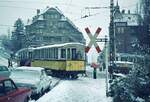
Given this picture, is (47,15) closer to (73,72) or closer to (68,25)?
(68,25)

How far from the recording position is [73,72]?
35.8 metres

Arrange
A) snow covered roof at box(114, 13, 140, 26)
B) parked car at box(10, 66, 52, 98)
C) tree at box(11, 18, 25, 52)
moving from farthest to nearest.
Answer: snow covered roof at box(114, 13, 140, 26) → tree at box(11, 18, 25, 52) → parked car at box(10, 66, 52, 98)

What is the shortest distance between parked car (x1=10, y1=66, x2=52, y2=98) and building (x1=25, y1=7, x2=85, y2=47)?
66.8 m

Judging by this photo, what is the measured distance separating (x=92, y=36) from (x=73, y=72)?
20.6 m

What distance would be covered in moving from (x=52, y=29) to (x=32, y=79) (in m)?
69.7

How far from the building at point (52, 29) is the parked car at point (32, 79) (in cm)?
6681

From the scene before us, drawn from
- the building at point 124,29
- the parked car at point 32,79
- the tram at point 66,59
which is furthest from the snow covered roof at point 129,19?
the parked car at point 32,79

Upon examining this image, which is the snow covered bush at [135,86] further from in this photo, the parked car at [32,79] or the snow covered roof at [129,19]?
the snow covered roof at [129,19]

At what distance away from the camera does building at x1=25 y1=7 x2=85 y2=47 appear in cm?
8906

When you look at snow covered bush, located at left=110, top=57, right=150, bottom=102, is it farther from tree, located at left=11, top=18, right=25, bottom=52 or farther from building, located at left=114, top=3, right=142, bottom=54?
building, located at left=114, top=3, right=142, bottom=54

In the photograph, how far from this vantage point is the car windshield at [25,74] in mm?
19922

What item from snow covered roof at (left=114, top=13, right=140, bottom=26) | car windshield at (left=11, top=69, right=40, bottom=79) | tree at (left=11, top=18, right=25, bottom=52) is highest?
snow covered roof at (left=114, top=13, right=140, bottom=26)

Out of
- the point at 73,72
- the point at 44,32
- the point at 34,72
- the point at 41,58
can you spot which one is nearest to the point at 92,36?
the point at 34,72

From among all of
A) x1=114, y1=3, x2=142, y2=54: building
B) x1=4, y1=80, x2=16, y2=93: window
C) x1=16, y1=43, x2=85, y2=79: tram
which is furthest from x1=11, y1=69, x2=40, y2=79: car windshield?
x1=114, y1=3, x2=142, y2=54: building
